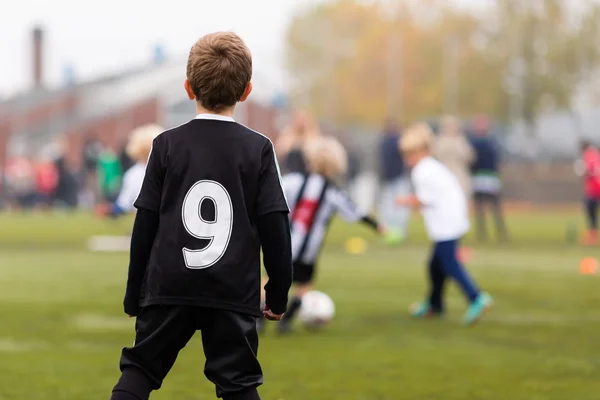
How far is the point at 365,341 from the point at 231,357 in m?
5.01

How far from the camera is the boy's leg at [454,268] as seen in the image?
10.3m

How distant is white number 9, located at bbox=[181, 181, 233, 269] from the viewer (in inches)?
171

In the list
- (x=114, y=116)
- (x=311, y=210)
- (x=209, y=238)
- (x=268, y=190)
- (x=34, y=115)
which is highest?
(x=34, y=115)

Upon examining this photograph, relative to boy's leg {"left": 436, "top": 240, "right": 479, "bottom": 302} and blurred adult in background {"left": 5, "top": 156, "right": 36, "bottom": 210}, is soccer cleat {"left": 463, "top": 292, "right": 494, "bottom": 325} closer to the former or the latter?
boy's leg {"left": 436, "top": 240, "right": 479, "bottom": 302}

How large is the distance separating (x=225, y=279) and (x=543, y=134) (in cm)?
3750

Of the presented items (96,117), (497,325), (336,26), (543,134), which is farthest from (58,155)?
(336,26)

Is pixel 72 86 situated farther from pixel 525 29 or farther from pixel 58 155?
pixel 58 155

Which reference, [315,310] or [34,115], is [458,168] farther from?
[34,115]

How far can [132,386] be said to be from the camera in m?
4.34

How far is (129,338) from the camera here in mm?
9352

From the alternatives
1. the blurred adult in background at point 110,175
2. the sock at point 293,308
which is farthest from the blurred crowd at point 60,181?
the sock at point 293,308

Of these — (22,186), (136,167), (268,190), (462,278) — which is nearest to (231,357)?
(268,190)

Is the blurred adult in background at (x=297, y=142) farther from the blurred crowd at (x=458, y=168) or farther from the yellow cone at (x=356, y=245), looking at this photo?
the blurred crowd at (x=458, y=168)

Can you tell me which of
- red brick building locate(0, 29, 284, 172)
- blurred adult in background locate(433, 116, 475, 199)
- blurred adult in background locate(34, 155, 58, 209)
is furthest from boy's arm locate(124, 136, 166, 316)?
red brick building locate(0, 29, 284, 172)
